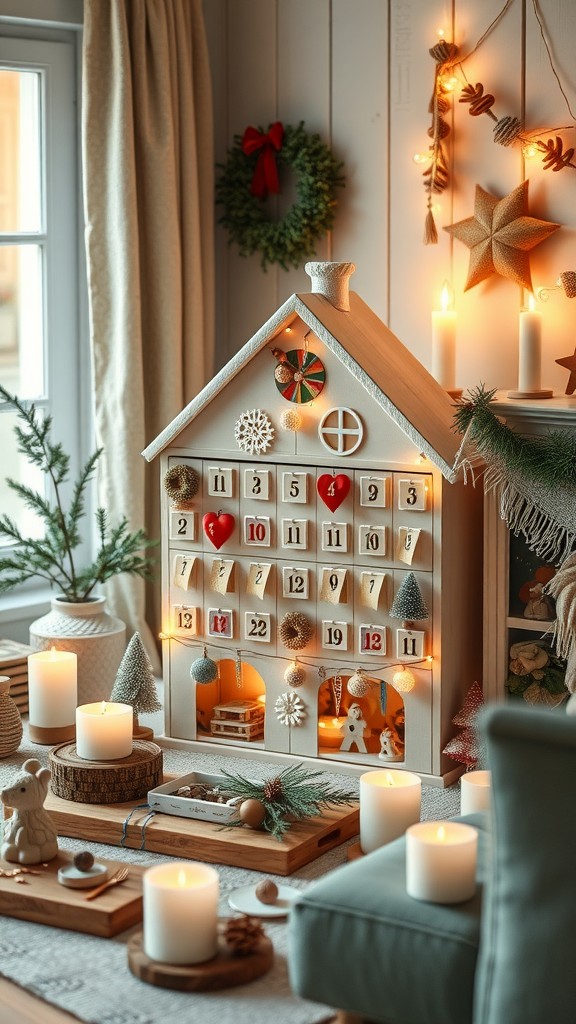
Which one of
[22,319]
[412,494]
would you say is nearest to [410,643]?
[412,494]

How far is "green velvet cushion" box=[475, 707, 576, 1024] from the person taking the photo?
1.57 m

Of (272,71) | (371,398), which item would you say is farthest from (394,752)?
(272,71)

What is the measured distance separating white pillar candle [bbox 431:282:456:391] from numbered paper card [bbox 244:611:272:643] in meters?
0.72

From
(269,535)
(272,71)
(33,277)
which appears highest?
(272,71)

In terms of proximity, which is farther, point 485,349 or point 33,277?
point 33,277

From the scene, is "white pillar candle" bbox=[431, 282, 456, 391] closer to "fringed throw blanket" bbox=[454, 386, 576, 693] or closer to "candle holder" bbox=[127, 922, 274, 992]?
"fringed throw blanket" bbox=[454, 386, 576, 693]

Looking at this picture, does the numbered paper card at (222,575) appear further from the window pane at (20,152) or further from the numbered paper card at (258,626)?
the window pane at (20,152)

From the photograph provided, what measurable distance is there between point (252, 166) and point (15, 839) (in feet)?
6.77

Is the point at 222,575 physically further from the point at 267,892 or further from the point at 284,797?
the point at 267,892

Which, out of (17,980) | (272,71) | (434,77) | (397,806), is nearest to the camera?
(17,980)

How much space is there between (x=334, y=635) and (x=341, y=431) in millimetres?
437

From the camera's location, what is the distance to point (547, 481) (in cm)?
266

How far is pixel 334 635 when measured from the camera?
2877 millimetres

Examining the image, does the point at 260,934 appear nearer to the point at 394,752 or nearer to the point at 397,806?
the point at 397,806
